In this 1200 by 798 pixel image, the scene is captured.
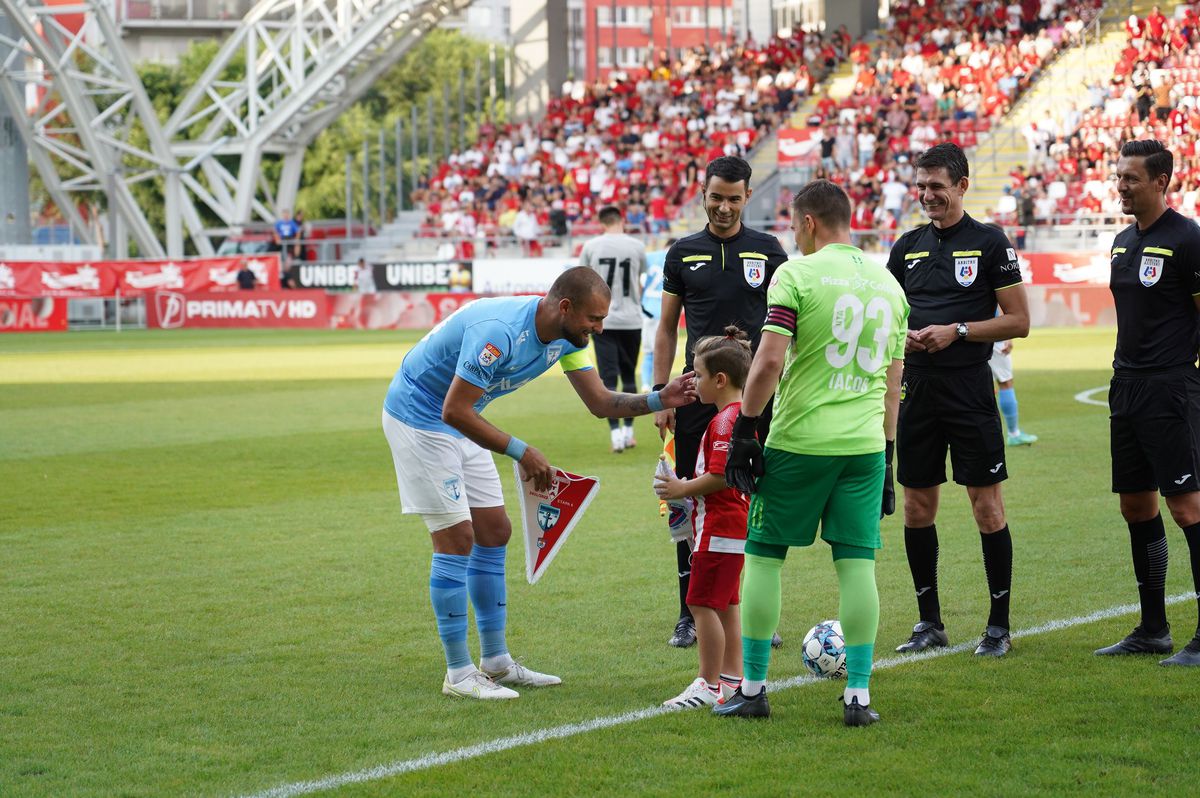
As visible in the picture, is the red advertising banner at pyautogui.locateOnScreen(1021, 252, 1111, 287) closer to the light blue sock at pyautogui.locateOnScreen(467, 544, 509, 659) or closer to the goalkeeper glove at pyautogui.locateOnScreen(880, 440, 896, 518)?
the goalkeeper glove at pyautogui.locateOnScreen(880, 440, 896, 518)

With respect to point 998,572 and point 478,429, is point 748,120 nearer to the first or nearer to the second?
point 998,572

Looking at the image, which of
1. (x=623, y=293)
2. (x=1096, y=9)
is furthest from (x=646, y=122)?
(x=623, y=293)

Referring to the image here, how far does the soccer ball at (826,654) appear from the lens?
6352 millimetres

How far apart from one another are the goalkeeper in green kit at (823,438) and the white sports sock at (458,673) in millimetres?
1162

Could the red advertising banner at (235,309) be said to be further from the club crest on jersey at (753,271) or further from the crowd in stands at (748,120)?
the club crest on jersey at (753,271)

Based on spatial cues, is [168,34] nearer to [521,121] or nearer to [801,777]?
[521,121]

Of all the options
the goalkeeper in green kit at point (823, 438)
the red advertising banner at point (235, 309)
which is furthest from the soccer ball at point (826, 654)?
the red advertising banner at point (235, 309)

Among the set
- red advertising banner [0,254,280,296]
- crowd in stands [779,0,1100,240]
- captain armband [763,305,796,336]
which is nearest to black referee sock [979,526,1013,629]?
captain armband [763,305,796,336]

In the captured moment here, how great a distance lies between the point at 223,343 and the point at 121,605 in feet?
82.6

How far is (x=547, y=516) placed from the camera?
6.44 meters

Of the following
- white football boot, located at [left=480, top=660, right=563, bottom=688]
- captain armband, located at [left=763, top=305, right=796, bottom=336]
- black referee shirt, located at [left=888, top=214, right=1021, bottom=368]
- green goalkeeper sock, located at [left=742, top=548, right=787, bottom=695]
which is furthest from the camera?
black referee shirt, located at [left=888, top=214, right=1021, bottom=368]

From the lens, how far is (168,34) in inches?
2859

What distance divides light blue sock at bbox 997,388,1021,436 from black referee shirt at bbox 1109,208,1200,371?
737 cm

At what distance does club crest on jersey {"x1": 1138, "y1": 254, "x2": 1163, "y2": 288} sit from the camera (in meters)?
6.46
